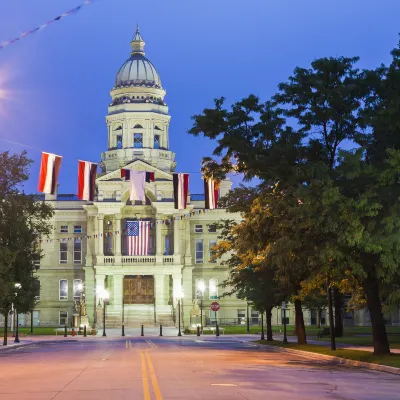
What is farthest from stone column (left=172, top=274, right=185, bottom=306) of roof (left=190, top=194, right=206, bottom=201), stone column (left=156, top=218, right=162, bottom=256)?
roof (left=190, top=194, right=206, bottom=201)

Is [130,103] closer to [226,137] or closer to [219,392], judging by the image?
[226,137]

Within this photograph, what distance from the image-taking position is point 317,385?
22.4m

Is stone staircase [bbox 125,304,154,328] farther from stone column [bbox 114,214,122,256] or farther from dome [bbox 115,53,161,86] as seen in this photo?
dome [bbox 115,53,161,86]

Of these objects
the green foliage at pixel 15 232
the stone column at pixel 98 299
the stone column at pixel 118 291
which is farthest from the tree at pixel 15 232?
the stone column at pixel 118 291

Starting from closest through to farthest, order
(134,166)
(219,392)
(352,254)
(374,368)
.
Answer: (219,392), (374,368), (352,254), (134,166)

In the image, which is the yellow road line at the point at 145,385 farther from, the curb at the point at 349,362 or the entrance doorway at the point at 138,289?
the entrance doorway at the point at 138,289

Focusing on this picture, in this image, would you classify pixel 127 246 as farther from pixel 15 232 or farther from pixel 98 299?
pixel 15 232

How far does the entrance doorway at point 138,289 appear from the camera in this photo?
10550 centimetres

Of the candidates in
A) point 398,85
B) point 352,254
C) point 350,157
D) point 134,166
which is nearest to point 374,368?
point 352,254

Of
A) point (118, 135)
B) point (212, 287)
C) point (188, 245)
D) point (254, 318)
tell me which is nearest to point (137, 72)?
point (118, 135)

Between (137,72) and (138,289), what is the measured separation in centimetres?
2840

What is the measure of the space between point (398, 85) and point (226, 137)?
726 centimetres

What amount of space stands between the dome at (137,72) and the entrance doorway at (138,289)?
26.1 m

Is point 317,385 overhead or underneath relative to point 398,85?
underneath
